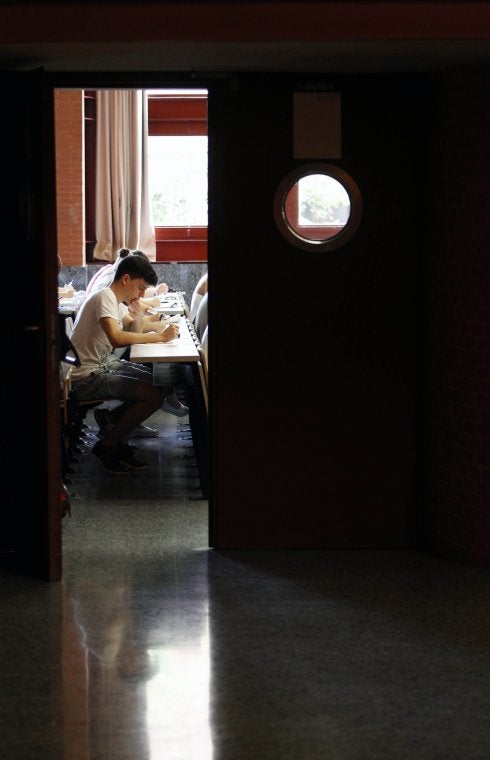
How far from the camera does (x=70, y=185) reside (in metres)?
13.4

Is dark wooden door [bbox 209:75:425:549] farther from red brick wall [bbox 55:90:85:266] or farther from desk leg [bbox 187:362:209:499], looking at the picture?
red brick wall [bbox 55:90:85:266]

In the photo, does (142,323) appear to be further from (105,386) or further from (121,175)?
(121,175)

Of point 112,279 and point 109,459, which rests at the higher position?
point 112,279

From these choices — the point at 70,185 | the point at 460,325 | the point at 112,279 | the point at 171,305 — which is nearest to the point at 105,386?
the point at 112,279

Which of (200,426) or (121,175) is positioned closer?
(200,426)

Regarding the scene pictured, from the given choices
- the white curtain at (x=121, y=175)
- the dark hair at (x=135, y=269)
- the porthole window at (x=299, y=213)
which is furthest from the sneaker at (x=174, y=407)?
the white curtain at (x=121, y=175)

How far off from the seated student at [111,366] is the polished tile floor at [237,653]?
1286 millimetres

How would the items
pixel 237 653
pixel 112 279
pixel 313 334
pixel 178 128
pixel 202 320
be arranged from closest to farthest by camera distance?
pixel 237 653 → pixel 313 334 → pixel 112 279 → pixel 202 320 → pixel 178 128

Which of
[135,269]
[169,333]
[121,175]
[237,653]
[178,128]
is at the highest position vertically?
[178,128]

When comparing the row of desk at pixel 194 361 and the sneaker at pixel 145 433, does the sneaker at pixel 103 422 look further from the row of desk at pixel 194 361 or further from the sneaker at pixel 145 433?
the sneaker at pixel 145 433

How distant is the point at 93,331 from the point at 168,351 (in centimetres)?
50

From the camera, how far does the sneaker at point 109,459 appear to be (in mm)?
7047

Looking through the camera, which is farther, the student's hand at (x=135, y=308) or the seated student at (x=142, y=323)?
the seated student at (x=142, y=323)

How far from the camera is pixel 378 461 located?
538cm
